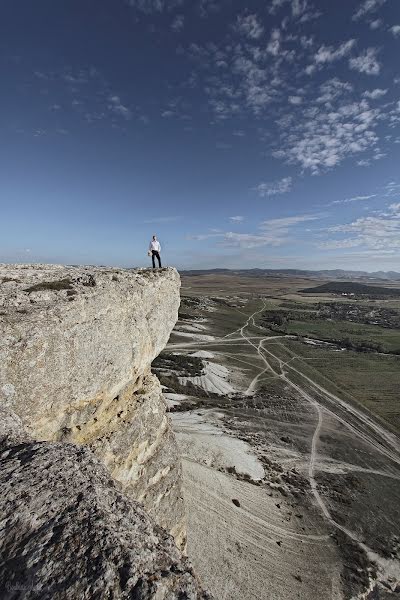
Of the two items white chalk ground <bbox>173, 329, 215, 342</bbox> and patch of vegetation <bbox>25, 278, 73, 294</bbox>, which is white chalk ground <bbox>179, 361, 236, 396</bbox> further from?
patch of vegetation <bbox>25, 278, 73, 294</bbox>

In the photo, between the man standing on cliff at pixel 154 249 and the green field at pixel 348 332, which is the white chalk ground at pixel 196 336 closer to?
the green field at pixel 348 332

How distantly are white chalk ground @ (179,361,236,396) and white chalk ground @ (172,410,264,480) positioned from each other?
36.1 feet

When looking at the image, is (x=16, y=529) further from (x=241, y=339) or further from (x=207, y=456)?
(x=241, y=339)

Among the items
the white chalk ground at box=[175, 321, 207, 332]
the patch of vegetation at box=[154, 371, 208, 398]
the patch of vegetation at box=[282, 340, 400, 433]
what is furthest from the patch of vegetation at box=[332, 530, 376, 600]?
the white chalk ground at box=[175, 321, 207, 332]

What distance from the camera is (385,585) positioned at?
68.0 ft

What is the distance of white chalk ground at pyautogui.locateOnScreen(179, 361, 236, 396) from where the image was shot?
48938 millimetres

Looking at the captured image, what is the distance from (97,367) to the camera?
42.9 ft

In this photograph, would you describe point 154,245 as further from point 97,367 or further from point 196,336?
point 196,336

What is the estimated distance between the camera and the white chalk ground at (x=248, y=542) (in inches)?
766

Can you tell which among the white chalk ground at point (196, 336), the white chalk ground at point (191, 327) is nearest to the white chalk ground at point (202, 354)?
the white chalk ground at point (196, 336)

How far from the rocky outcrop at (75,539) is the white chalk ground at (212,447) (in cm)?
2392

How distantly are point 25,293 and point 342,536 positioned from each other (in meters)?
25.5

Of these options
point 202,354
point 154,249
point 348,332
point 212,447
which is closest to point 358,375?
point 202,354

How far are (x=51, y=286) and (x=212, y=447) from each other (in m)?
23.9
